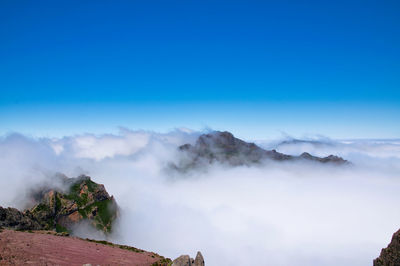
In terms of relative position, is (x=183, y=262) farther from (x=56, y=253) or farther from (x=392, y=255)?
(x=392, y=255)

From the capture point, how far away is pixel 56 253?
6662 cm

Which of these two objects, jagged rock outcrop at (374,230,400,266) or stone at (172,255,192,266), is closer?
jagged rock outcrop at (374,230,400,266)

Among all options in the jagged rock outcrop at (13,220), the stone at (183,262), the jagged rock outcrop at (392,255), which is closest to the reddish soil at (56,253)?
the stone at (183,262)

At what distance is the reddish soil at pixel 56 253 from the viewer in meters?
58.7

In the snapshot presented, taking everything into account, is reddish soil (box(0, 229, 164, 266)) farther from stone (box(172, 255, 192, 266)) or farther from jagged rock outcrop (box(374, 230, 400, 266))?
jagged rock outcrop (box(374, 230, 400, 266))

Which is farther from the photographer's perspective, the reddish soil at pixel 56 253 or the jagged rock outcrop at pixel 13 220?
the jagged rock outcrop at pixel 13 220

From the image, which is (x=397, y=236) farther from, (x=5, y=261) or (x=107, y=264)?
(x=5, y=261)

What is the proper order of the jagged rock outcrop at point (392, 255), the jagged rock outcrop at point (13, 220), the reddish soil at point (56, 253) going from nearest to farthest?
1. the jagged rock outcrop at point (392, 255)
2. the reddish soil at point (56, 253)
3. the jagged rock outcrop at point (13, 220)

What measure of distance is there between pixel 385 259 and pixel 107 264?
66.8 metres

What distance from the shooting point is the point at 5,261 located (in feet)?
176

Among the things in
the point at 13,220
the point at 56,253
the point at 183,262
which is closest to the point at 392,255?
the point at 183,262

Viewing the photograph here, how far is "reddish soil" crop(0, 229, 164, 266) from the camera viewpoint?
58.7 m

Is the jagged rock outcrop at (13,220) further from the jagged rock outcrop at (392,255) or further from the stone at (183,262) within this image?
the jagged rock outcrop at (392,255)

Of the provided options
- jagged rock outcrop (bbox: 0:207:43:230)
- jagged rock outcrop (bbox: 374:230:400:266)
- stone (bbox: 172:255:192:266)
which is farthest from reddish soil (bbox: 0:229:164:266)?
jagged rock outcrop (bbox: 374:230:400:266)
